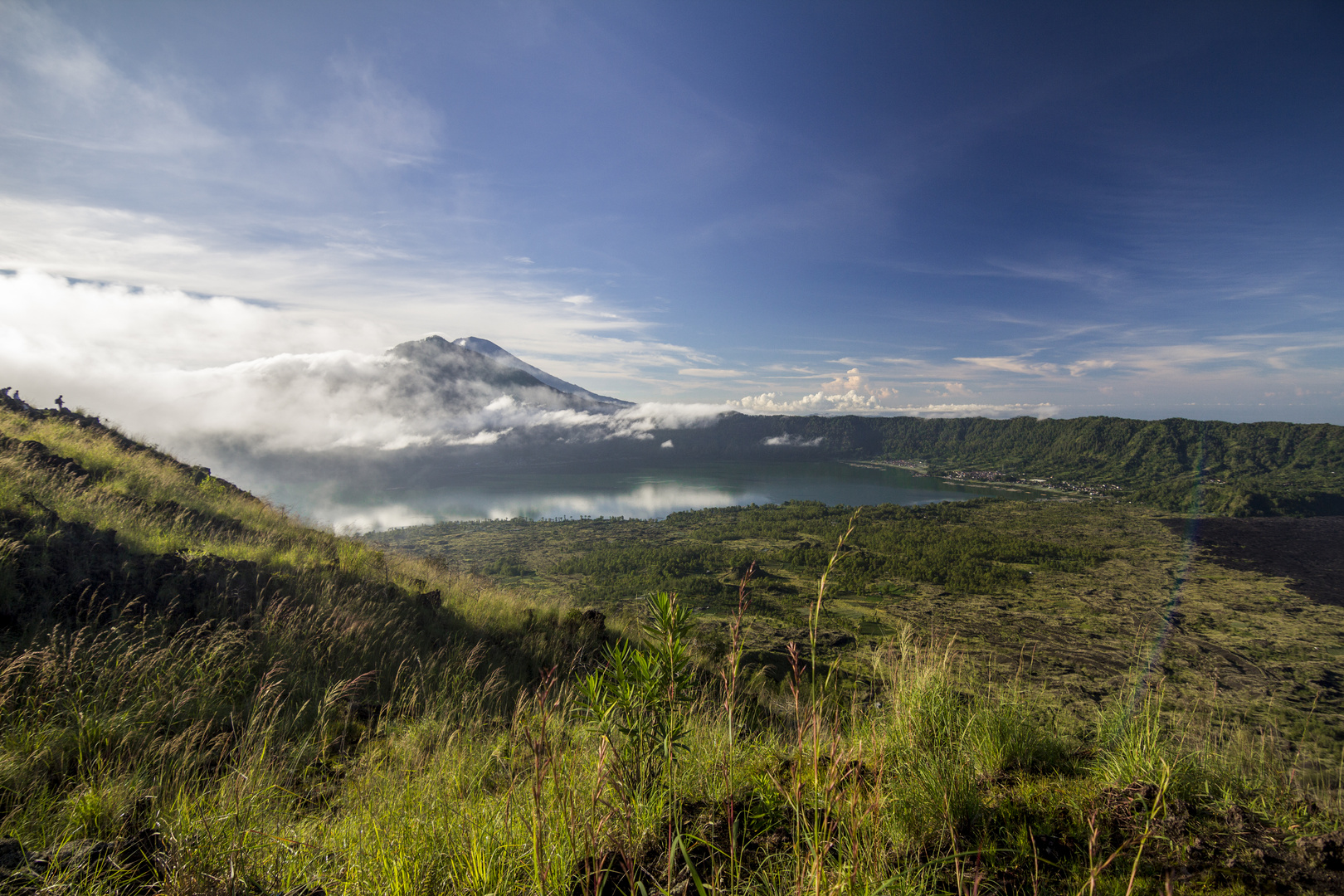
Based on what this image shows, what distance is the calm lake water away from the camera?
79750 mm

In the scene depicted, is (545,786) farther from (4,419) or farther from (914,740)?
(4,419)

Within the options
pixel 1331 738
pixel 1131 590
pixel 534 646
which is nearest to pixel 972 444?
pixel 1131 590

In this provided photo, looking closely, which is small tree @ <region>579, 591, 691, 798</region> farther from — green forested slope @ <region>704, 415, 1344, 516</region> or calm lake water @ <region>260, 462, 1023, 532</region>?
green forested slope @ <region>704, 415, 1344, 516</region>

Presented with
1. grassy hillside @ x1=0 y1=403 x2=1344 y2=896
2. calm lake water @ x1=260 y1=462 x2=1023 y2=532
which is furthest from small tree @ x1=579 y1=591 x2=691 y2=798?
calm lake water @ x1=260 y1=462 x2=1023 y2=532

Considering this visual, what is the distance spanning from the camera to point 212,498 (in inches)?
377

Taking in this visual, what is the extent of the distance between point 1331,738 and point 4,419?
28644 mm

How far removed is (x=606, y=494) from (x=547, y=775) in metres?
101

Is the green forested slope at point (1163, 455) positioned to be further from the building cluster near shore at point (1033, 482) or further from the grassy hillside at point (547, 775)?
the grassy hillside at point (547, 775)

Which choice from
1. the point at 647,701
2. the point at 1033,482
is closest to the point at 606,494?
the point at 1033,482

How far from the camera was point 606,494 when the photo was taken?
102 m

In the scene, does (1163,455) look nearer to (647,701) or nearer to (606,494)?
(606,494)

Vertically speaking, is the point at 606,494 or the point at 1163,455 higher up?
the point at 1163,455

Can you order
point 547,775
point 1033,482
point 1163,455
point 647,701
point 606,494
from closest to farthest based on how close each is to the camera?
point 547,775
point 647,701
point 1033,482
point 1163,455
point 606,494

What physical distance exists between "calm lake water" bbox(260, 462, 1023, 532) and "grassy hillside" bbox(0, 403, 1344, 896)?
214 ft
